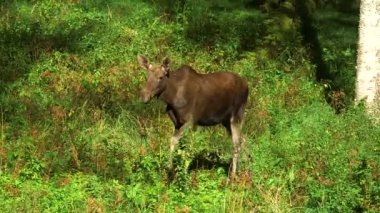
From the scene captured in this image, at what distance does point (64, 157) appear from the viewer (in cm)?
1224

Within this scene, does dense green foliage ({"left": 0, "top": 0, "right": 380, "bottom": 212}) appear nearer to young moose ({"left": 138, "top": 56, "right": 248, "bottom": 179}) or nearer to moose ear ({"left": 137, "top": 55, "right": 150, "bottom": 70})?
young moose ({"left": 138, "top": 56, "right": 248, "bottom": 179})

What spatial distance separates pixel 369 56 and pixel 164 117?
385 cm

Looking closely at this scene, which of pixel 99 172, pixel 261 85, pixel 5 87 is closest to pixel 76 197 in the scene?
pixel 99 172

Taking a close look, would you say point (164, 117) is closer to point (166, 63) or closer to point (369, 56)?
point (166, 63)

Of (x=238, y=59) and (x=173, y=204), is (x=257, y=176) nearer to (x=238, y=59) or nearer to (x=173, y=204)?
(x=173, y=204)

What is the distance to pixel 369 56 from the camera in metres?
14.3

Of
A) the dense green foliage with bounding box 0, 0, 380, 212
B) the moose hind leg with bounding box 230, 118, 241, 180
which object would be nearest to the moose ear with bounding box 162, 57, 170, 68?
the dense green foliage with bounding box 0, 0, 380, 212

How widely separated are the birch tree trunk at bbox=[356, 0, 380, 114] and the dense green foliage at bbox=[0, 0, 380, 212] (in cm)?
71

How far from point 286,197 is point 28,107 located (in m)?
5.68

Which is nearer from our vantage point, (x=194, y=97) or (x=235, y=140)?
(x=194, y=97)

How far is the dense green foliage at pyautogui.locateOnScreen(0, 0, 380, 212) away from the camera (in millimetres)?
10750

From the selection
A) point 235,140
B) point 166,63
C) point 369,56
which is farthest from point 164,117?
point 369,56

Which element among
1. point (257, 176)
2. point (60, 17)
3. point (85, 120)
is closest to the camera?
point (257, 176)

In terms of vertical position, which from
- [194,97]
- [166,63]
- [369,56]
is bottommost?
[194,97]
